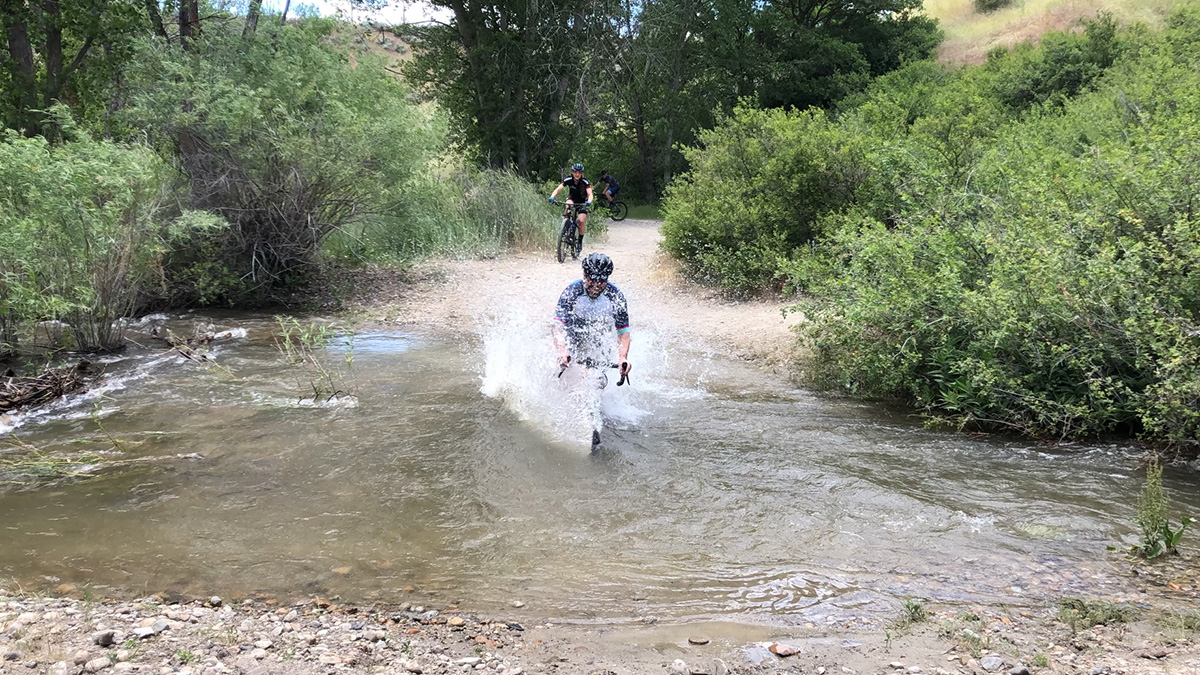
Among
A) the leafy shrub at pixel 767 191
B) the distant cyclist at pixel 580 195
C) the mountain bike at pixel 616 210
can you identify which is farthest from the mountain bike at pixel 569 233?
the mountain bike at pixel 616 210

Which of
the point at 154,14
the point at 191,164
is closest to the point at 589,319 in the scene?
the point at 191,164

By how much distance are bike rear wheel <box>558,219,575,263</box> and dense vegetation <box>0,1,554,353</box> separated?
9.39 ft

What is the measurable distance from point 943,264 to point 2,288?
964cm

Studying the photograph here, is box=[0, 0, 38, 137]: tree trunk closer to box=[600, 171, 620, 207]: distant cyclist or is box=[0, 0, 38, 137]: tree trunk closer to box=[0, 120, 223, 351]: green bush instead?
box=[0, 120, 223, 351]: green bush

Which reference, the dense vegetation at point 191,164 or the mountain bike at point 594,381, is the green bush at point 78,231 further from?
the mountain bike at point 594,381

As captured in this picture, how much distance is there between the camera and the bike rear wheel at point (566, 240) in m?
16.7

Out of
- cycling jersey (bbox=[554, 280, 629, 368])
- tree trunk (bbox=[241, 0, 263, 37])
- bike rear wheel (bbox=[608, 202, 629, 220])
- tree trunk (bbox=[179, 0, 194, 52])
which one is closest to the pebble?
cycling jersey (bbox=[554, 280, 629, 368])

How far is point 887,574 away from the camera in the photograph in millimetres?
4293

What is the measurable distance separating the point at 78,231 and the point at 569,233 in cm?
992

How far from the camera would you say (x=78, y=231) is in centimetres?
833

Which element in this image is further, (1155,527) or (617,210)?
(617,210)

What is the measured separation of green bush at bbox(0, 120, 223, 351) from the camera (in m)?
7.70

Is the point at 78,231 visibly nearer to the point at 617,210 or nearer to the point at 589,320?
the point at 589,320

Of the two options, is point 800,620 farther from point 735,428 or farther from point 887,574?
point 735,428
